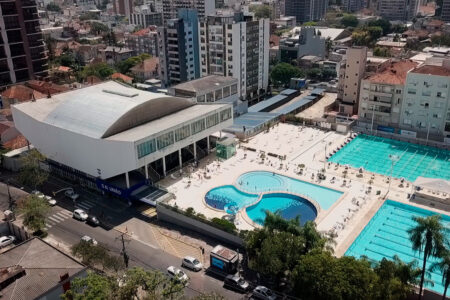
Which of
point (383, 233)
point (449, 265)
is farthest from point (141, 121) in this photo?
point (449, 265)

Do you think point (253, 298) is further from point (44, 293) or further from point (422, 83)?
point (422, 83)

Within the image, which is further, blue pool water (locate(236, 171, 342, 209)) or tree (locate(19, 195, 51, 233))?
blue pool water (locate(236, 171, 342, 209))

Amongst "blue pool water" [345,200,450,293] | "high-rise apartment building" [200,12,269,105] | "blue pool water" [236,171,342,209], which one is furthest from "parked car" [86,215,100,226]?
"high-rise apartment building" [200,12,269,105]

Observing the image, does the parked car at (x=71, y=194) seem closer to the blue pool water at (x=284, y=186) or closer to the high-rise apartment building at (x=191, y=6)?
the blue pool water at (x=284, y=186)

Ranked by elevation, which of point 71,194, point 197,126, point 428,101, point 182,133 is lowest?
point 71,194

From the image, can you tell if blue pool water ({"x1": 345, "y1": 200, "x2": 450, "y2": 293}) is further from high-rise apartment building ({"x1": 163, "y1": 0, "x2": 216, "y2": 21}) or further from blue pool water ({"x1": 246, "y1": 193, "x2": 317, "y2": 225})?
high-rise apartment building ({"x1": 163, "y1": 0, "x2": 216, "y2": 21})

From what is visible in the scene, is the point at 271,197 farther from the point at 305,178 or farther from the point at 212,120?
the point at 212,120

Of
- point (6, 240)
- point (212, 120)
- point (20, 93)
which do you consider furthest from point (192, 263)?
point (20, 93)
